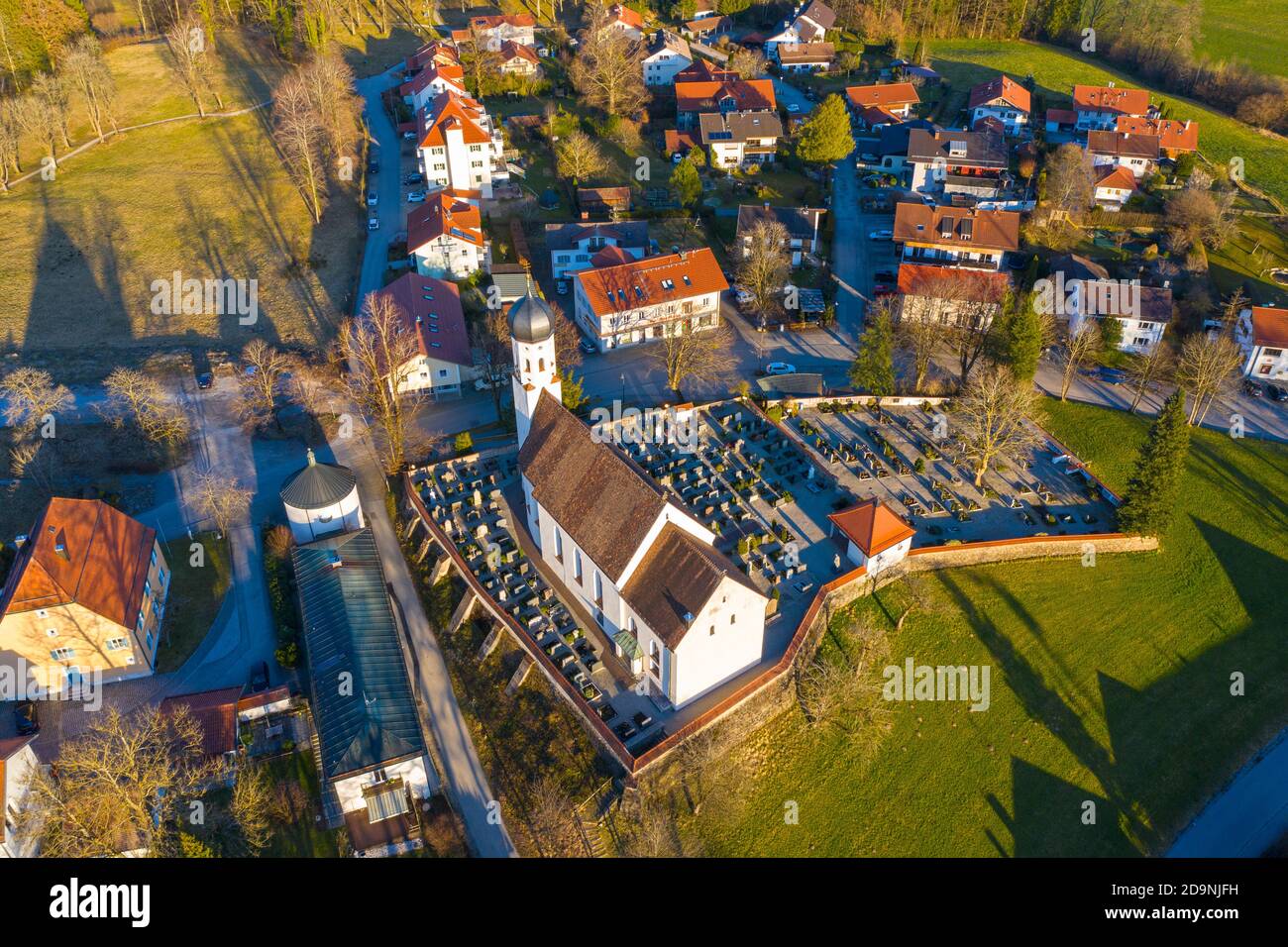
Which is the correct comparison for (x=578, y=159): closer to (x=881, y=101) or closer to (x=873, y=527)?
(x=881, y=101)

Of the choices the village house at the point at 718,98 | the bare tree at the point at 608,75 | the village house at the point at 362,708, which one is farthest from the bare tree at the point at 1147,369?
the bare tree at the point at 608,75

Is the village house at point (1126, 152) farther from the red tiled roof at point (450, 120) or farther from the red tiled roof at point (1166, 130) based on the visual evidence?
the red tiled roof at point (450, 120)

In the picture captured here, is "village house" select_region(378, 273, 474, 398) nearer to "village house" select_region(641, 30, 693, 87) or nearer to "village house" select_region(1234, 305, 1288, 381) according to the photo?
"village house" select_region(1234, 305, 1288, 381)

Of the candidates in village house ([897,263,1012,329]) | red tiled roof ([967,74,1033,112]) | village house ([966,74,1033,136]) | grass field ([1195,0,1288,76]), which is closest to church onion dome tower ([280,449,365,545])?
village house ([897,263,1012,329])

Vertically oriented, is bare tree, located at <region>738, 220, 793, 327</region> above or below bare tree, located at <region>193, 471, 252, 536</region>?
above

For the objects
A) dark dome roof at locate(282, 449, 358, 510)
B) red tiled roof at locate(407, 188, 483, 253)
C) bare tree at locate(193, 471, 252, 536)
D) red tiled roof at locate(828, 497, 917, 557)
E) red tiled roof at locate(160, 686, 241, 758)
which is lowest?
red tiled roof at locate(160, 686, 241, 758)

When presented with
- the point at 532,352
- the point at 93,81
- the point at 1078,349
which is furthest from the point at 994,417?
the point at 93,81

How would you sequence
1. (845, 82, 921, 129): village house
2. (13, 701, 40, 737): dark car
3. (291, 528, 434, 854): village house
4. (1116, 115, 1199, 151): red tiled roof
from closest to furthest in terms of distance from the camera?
(291, 528, 434, 854): village house → (13, 701, 40, 737): dark car → (1116, 115, 1199, 151): red tiled roof → (845, 82, 921, 129): village house
